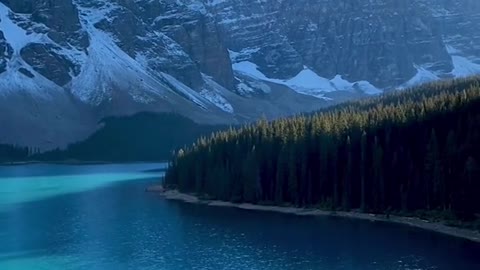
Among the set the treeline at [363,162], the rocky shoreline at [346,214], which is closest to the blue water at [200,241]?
the rocky shoreline at [346,214]

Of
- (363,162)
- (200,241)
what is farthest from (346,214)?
(200,241)

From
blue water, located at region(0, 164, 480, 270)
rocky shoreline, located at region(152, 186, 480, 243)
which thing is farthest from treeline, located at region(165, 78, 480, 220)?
blue water, located at region(0, 164, 480, 270)

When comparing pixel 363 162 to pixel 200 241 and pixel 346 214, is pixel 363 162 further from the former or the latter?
pixel 200 241

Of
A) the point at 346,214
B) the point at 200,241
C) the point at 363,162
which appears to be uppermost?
the point at 363,162

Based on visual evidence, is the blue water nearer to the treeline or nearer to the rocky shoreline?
the rocky shoreline

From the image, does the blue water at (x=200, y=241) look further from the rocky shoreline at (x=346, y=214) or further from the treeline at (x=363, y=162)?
the treeline at (x=363, y=162)

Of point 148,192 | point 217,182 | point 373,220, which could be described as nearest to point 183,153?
point 148,192

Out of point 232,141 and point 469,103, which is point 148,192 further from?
point 469,103
